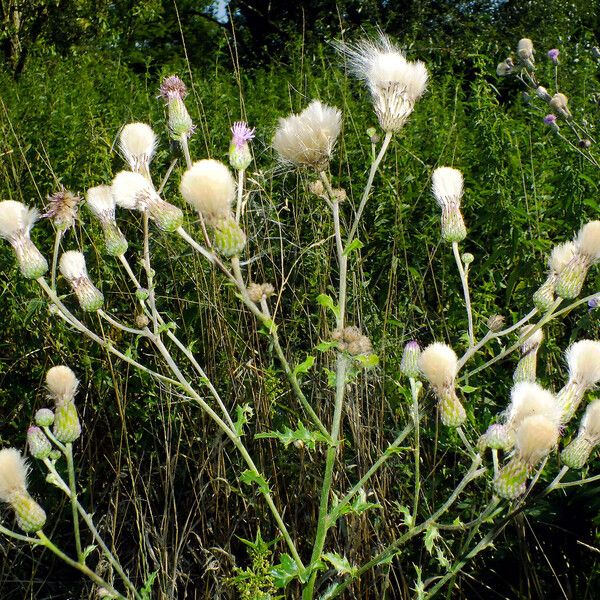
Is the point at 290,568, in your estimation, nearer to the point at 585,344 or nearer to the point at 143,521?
the point at 585,344

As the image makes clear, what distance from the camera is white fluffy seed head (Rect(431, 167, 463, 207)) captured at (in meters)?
1.99

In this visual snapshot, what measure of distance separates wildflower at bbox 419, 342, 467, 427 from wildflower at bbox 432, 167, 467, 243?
316 mm

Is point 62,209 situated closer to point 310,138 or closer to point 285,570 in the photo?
point 310,138

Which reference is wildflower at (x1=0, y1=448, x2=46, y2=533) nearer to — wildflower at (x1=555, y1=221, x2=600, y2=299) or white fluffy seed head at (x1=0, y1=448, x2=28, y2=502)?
white fluffy seed head at (x1=0, y1=448, x2=28, y2=502)

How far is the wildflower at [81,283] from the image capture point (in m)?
1.98

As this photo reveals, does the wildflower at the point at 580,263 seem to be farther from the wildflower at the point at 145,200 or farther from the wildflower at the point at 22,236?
the wildflower at the point at 22,236

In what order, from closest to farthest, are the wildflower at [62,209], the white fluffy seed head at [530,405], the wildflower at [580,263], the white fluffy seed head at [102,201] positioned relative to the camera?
the white fluffy seed head at [530,405] → the wildflower at [580,263] → the white fluffy seed head at [102,201] → the wildflower at [62,209]

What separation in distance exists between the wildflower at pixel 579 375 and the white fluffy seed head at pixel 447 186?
16.6 inches

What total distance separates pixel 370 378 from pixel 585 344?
115cm

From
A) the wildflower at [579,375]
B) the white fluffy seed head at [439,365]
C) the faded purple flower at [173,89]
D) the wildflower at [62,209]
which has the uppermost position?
the faded purple flower at [173,89]

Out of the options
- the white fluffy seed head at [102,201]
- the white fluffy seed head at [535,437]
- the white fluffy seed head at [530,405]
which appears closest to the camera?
the white fluffy seed head at [535,437]

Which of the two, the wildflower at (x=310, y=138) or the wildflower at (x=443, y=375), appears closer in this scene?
the wildflower at (x=443, y=375)

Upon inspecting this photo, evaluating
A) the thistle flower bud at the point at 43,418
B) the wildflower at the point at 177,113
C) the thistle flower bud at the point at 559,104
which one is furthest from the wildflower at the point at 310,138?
the thistle flower bud at the point at 559,104

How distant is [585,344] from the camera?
1.83m
